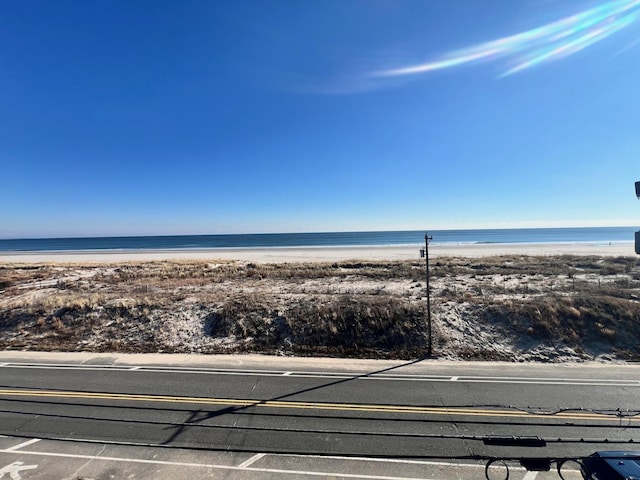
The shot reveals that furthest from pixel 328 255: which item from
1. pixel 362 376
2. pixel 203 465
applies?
pixel 203 465

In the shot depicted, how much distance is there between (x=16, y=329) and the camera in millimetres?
17844

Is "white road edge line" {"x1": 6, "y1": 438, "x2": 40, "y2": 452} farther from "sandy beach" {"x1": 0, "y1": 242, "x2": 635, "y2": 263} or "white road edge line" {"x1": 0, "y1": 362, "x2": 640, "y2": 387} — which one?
"sandy beach" {"x1": 0, "y1": 242, "x2": 635, "y2": 263}

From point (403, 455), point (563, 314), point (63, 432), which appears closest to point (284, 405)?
point (403, 455)

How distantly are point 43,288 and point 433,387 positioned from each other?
102ft

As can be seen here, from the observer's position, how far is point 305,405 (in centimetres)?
916

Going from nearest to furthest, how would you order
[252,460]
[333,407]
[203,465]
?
[203,465], [252,460], [333,407]

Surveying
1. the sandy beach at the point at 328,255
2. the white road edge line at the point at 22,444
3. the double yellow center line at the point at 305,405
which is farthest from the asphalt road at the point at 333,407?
the sandy beach at the point at 328,255

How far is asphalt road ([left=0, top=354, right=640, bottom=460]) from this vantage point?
7445 millimetres

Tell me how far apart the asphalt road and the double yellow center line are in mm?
49

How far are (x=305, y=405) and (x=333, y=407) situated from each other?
822 mm

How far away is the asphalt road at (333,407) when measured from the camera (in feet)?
24.4

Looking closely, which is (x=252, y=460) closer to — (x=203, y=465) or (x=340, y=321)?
(x=203, y=465)

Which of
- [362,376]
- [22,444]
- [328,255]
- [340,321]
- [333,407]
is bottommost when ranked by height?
[362,376]

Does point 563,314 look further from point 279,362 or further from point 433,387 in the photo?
point 279,362
